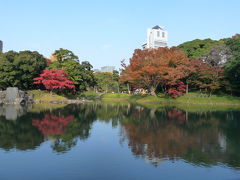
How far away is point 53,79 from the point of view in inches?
1362

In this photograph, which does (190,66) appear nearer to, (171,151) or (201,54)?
(201,54)

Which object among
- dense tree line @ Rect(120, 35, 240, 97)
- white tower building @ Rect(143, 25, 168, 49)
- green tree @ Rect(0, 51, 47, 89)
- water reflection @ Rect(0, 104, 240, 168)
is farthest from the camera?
white tower building @ Rect(143, 25, 168, 49)

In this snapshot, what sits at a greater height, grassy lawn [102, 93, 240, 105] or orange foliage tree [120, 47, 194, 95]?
orange foliage tree [120, 47, 194, 95]

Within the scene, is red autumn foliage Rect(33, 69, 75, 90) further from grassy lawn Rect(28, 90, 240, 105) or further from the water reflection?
the water reflection

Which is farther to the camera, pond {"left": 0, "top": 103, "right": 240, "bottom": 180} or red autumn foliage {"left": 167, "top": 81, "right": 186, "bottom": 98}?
red autumn foliage {"left": 167, "top": 81, "right": 186, "bottom": 98}

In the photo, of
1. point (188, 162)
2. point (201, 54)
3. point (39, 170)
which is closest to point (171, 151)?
point (188, 162)

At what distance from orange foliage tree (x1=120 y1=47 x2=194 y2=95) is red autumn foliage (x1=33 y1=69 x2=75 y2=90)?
9.28m

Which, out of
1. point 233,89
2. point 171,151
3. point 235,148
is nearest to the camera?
point 171,151

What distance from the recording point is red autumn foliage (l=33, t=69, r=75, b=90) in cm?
3391

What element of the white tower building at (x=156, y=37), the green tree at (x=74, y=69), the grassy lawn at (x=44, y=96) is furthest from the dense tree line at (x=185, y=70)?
the white tower building at (x=156, y=37)

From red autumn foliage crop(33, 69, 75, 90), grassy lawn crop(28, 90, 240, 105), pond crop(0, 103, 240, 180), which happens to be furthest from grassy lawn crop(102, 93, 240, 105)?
Result: pond crop(0, 103, 240, 180)

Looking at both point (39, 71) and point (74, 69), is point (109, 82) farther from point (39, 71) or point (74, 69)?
point (39, 71)

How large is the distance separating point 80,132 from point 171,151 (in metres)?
5.15

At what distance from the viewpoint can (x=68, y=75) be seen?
123 ft
